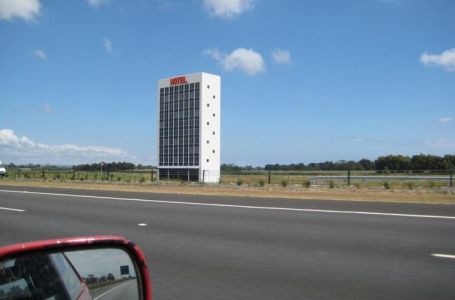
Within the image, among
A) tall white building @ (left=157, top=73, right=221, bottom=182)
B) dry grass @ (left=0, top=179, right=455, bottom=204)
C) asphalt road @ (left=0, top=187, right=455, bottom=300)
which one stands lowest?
asphalt road @ (left=0, top=187, right=455, bottom=300)

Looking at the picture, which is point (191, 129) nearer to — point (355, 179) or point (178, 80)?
point (178, 80)

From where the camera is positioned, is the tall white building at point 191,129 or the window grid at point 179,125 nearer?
the tall white building at point 191,129

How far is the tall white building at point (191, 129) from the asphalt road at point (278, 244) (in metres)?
30.8

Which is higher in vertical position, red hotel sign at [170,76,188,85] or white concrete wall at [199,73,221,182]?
red hotel sign at [170,76,188,85]

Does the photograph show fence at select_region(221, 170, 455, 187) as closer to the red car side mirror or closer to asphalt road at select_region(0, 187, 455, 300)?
asphalt road at select_region(0, 187, 455, 300)

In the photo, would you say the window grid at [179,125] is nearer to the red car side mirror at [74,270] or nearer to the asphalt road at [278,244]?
the asphalt road at [278,244]

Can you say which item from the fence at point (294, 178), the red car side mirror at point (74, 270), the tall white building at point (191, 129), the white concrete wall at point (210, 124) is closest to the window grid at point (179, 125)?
the tall white building at point (191, 129)

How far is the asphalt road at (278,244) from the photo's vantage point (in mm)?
6168

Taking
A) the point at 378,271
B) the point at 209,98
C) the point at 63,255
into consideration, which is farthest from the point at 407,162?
the point at 63,255

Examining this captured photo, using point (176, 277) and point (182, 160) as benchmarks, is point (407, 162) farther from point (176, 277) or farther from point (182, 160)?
point (176, 277)

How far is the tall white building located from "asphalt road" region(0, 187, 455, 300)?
30.8m

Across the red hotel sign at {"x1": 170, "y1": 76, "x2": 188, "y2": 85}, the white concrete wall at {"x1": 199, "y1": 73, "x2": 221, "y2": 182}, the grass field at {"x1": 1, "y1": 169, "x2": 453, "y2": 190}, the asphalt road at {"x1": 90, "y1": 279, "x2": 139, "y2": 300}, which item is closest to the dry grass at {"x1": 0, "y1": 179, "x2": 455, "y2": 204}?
the grass field at {"x1": 1, "y1": 169, "x2": 453, "y2": 190}

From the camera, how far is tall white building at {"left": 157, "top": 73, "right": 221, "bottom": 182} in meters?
47.5

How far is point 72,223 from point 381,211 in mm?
8703
